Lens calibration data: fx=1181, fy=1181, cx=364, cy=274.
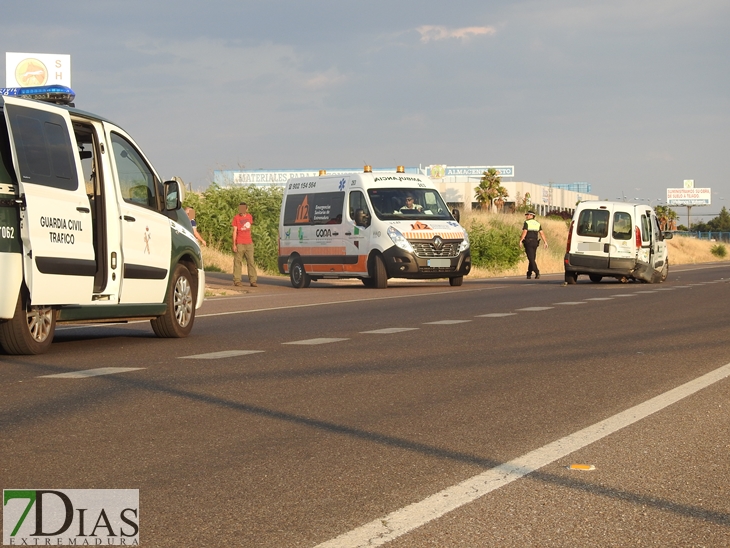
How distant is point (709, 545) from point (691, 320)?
1145 centimetres

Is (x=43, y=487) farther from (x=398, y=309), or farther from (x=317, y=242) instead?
(x=317, y=242)

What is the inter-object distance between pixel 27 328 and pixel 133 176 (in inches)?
85.5

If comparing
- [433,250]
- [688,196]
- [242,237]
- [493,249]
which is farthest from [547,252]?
[688,196]

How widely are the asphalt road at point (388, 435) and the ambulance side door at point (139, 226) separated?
60cm

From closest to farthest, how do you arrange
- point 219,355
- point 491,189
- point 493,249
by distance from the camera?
point 219,355 < point 493,249 < point 491,189

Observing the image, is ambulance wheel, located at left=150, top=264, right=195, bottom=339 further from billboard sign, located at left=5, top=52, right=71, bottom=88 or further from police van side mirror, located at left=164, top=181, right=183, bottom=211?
billboard sign, located at left=5, top=52, right=71, bottom=88

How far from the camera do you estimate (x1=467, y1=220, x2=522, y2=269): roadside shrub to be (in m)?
42.4

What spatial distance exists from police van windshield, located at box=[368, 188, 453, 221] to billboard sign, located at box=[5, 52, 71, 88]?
30.0m

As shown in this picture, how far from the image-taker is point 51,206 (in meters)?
10.1

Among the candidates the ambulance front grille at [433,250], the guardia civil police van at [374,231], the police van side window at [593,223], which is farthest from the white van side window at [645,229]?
the ambulance front grille at [433,250]

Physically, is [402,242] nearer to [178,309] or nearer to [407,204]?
[407,204]

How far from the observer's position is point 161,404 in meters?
7.71

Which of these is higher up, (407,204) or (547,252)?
(407,204)

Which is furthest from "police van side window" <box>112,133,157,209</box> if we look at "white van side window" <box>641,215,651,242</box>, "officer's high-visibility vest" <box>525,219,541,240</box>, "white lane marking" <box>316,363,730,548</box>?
"officer's high-visibility vest" <box>525,219,541,240</box>
